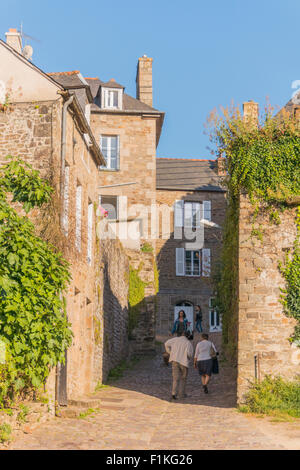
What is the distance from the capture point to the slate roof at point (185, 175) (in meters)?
32.7

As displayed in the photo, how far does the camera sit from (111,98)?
27.0 meters

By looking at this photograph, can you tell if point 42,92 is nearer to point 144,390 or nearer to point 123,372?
point 144,390

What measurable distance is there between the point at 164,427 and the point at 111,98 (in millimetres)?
18713

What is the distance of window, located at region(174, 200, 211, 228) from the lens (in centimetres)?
3238

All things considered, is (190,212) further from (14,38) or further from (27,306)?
(27,306)

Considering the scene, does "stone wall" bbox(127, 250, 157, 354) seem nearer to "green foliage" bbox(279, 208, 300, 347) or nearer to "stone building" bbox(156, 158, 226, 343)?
"stone building" bbox(156, 158, 226, 343)

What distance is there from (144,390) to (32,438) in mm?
6231

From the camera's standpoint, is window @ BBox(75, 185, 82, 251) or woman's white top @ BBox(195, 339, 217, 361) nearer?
window @ BBox(75, 185, 82, 251)

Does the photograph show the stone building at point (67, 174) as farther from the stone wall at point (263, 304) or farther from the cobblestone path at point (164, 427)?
the stone wall at point (263, 304)

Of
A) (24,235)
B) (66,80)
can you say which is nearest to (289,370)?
(24,235)

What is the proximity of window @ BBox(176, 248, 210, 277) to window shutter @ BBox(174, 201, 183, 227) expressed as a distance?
4.08 feet

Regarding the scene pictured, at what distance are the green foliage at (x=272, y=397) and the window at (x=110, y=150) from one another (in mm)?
15680

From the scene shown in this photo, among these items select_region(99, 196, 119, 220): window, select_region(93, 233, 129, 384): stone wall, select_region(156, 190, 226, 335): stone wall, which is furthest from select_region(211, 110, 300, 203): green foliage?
select_region(156, 190, 226, 335): stone wall

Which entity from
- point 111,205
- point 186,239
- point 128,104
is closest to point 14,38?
point 111,205
